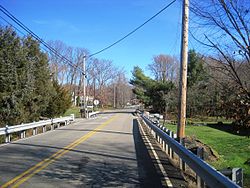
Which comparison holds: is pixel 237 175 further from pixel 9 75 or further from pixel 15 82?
pixel 15 82

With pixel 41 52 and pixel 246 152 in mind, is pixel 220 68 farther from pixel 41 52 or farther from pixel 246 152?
pixel 41 52

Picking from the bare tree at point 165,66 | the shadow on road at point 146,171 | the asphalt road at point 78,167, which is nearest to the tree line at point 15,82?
the asphalt road at point 78,167

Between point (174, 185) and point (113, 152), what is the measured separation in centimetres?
575

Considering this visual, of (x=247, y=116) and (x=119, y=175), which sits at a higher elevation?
(x=247, y=116)

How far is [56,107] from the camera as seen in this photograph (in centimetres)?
3712

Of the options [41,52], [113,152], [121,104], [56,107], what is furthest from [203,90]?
[121,104]

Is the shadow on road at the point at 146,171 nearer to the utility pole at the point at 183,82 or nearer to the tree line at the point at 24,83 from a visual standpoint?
the utility pole at the point at 183,82

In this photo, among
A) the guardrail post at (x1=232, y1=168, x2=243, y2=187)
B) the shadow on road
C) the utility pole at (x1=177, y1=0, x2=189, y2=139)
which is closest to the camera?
the guardrail post at (x1=232, y1=168, x2=243, y2=187)

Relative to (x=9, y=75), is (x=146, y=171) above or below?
below

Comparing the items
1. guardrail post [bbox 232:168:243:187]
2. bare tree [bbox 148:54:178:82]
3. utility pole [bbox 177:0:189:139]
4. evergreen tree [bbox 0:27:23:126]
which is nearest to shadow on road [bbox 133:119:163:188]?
utility pole [bbox 177:0:189:139]

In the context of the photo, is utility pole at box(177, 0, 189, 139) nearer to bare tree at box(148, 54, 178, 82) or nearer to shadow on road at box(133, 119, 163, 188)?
shadow on road at box(133, 119, 163, 188)

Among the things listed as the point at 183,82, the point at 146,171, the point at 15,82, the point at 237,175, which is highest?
the point at 15,82

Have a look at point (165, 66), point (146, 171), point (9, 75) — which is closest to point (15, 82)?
point (9, 75)

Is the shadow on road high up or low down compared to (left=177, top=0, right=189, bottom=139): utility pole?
down
